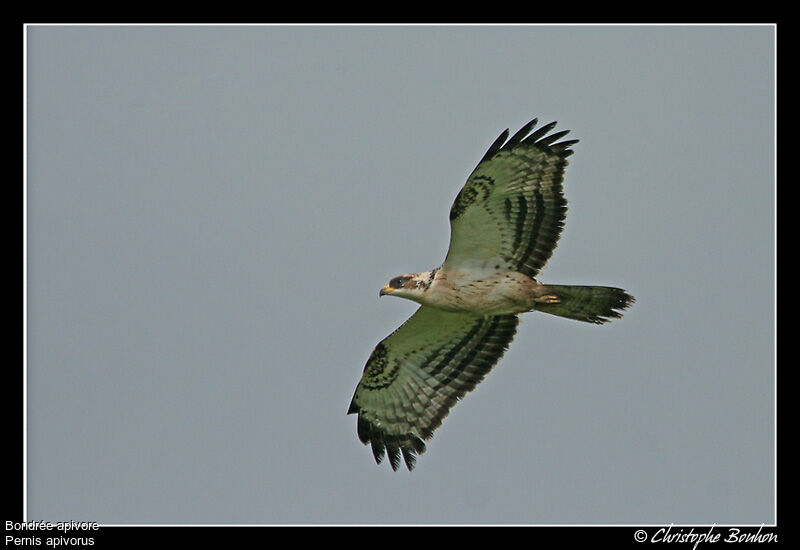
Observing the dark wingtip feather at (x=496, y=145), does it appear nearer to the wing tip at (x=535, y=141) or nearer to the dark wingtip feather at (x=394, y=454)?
the wing tip at (x=535, y=141)

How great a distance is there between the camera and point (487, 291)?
469 inches

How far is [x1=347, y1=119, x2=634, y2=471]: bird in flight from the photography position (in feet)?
37.8

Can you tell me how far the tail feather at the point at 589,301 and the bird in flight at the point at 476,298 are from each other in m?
0.01

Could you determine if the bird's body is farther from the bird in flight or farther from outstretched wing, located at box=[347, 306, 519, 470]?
outstretched wing, located at box=[347, 306, 519, 470]

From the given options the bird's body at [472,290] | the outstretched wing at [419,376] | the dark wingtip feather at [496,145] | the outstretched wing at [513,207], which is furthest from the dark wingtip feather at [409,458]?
the dark wingtip feather at [496,145]

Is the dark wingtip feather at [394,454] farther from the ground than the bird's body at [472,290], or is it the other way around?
the bird's body at [472,290]

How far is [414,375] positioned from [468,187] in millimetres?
2687

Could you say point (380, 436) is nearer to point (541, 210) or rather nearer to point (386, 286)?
point (386, 286)

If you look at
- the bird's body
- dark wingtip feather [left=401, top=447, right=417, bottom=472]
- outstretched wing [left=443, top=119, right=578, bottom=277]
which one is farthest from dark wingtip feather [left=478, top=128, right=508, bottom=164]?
dark wingtip feather [left=401, top=447, right=417, bottom=472]

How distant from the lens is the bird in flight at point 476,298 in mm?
11508

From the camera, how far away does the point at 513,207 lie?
11625mm

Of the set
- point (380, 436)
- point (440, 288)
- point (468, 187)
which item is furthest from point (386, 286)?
point (380, 436)

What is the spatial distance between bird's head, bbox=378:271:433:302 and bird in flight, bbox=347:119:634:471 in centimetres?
1

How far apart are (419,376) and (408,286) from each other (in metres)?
1.71
